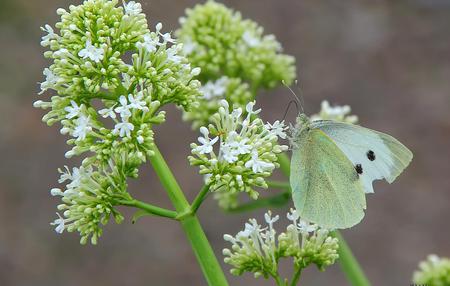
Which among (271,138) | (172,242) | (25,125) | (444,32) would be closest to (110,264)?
(172,242)

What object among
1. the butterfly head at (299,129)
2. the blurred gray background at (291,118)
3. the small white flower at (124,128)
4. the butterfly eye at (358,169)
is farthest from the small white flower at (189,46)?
the blurred gray background at (291,118)

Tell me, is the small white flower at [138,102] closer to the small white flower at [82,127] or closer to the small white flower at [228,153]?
the small white flower at [82,127]

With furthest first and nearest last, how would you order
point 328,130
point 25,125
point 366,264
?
point 25,125 < point 366,264 < point 328,130

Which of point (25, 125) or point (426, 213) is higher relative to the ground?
point (25, 125)

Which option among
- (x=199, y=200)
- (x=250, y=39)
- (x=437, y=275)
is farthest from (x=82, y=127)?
(x=437, y=275)

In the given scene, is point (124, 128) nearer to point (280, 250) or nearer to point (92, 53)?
point (92, 53)

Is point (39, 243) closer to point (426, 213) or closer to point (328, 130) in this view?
point (426, 213)
